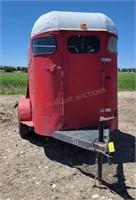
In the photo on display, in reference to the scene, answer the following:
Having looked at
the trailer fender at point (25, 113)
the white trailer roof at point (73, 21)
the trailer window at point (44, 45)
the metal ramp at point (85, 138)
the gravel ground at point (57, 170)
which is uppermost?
the white trailer roof at point (73, 21)

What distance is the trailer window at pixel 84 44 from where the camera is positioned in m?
6.23

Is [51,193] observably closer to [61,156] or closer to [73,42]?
[61,156]

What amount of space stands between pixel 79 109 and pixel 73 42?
1.21m

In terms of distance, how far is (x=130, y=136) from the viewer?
823 cm

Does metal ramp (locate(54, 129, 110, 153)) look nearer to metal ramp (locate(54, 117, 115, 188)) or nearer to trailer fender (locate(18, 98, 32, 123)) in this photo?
metal ramp (locate(54, 117, 115, 188))

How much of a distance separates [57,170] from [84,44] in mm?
2293

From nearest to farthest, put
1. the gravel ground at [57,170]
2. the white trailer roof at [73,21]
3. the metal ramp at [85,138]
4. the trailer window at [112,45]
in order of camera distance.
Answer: the metal ramp at [85,138] → the gravel ground at [57,170] → the white trailer roof at [73,21] → the trailer window at [112,45]

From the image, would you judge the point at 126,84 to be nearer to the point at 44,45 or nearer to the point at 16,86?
the point at 16,86

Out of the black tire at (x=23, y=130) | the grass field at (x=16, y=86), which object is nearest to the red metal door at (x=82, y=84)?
the black tire at (x=23, y=130)

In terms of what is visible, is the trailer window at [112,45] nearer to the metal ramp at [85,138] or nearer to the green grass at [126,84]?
the metal ramp at [85,138]

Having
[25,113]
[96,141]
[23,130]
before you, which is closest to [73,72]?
[96,141]

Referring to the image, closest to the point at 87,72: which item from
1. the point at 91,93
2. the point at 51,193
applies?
the point at 91,93

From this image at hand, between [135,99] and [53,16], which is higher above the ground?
[53,16]

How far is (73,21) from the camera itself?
20.2 ft
